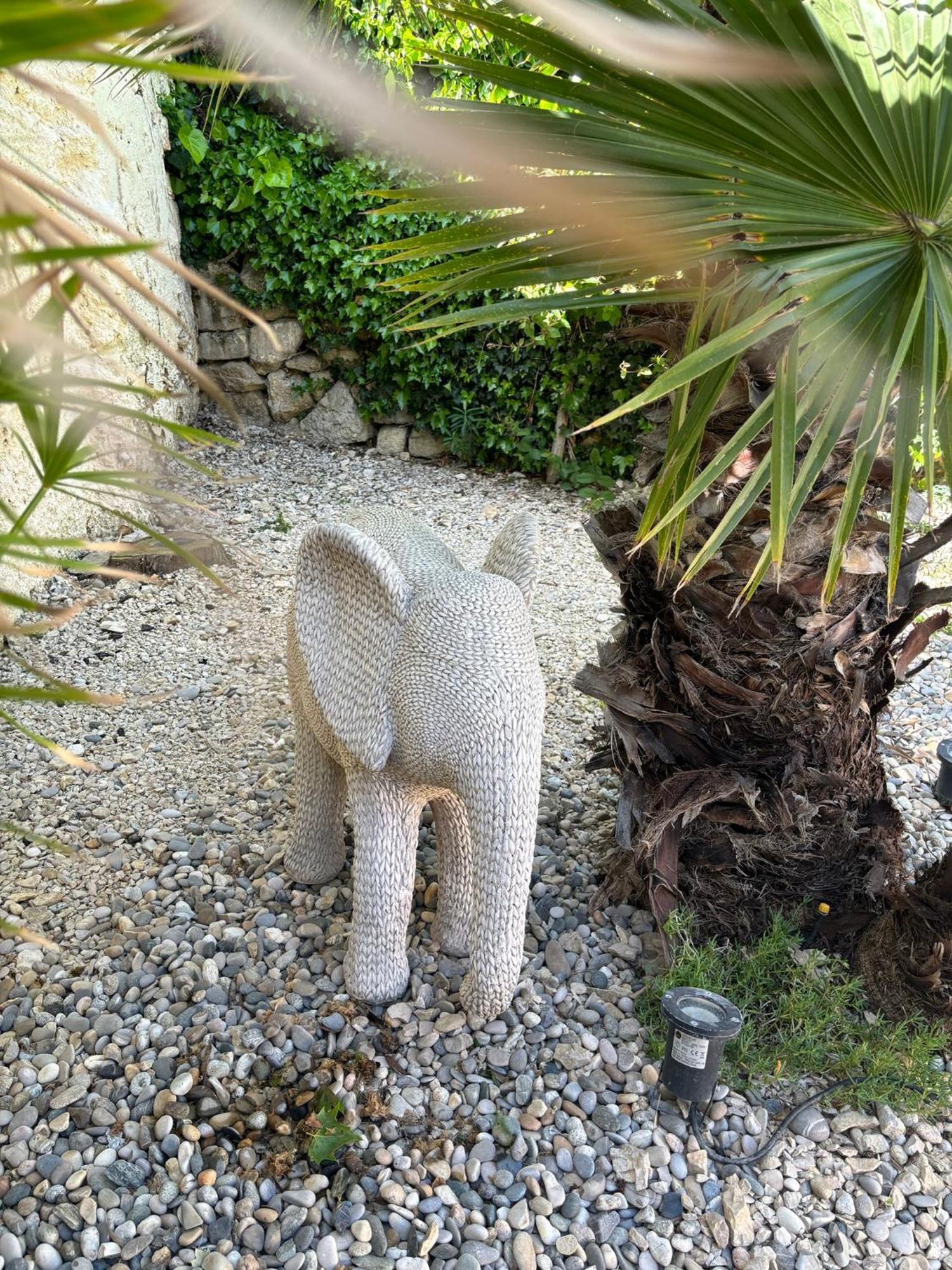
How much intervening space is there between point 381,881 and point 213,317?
577 centimetres

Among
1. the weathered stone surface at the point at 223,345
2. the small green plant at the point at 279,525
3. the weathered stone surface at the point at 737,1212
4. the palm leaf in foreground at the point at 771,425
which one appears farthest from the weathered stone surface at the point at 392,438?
the weathered stone surface at the point at 737,1212

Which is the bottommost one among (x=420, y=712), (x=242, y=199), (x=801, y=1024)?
(x=801, y=1024)

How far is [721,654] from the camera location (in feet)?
8.30

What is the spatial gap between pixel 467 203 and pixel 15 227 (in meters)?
1.42

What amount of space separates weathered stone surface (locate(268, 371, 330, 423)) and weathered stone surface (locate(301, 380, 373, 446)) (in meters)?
0.07

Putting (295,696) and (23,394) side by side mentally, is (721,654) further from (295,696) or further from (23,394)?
(23,394)

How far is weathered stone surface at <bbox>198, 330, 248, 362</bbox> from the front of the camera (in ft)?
23.3

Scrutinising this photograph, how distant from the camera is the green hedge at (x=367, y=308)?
6.50m

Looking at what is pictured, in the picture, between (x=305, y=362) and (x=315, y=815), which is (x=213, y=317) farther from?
(x=315, y=815)

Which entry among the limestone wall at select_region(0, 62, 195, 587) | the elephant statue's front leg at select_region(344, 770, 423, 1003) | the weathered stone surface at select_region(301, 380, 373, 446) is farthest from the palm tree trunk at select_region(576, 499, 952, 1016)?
the weathered stone surface at select_region(301, 380, 373, 446)

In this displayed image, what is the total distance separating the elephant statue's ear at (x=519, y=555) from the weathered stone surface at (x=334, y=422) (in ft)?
16.5

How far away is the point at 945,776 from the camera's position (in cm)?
360

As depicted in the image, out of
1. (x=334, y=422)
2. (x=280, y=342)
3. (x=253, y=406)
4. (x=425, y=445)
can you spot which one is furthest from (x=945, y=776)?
(x=253, y=406)

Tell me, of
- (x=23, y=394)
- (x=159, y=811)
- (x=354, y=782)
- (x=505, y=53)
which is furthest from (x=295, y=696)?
(x=505, y=53)
